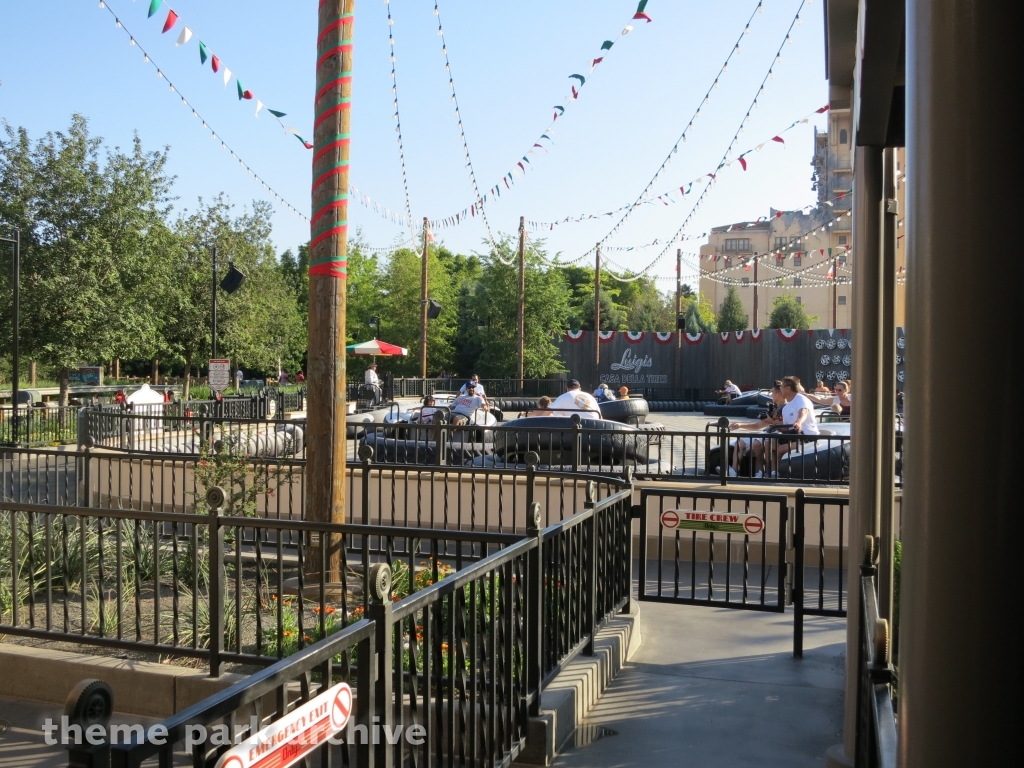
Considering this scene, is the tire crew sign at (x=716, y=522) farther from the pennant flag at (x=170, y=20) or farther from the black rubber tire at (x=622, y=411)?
the black rubber tire at (x=622, y=411)

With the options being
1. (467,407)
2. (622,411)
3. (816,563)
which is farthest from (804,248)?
(816,563)

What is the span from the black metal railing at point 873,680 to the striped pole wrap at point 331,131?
4.93 m

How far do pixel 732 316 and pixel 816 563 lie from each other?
199 feet

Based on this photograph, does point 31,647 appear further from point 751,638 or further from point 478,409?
point 478,409

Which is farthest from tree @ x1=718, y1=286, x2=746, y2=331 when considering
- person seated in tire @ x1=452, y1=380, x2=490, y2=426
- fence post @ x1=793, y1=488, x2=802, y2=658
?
fence post @ x1=793, y1=488, x2=802, y2=658

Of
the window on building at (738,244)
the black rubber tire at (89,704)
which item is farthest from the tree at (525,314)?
the window on building at (738,244)

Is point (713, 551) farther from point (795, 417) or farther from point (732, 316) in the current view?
point (732, 316)

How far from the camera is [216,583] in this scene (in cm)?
480

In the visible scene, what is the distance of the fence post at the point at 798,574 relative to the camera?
6.07 m

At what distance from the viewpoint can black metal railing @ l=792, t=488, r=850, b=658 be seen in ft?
20.2

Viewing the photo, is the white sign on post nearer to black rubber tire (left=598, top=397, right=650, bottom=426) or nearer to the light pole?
the light pole

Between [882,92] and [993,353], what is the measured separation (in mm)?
2226

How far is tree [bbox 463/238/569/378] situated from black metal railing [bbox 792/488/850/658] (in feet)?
114

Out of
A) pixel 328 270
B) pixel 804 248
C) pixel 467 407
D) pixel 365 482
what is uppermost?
pixel 804 248
